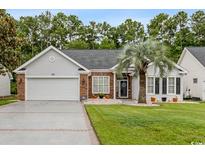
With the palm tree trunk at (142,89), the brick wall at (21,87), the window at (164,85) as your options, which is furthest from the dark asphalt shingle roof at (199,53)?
the brick wall at (21,87)

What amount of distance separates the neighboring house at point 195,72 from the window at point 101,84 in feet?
28.0

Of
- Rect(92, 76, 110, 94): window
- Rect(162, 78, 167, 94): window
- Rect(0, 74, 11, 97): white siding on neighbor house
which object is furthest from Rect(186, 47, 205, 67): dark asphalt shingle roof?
Rect(0, 74, 11, 97): white siding on neighbor house

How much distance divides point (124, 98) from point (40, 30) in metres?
20.2

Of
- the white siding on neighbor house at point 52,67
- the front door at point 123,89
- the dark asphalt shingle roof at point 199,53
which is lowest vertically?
the front door at point 123,89

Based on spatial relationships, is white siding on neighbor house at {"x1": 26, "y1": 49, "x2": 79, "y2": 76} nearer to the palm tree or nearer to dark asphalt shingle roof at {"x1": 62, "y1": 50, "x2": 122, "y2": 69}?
dark asphalt shingle roof at {"x1": 62, "y1": 50, "x2": 122, "y2": 69}

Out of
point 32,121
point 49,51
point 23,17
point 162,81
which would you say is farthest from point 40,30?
point 32,121

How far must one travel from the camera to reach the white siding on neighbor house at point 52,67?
1142 inches

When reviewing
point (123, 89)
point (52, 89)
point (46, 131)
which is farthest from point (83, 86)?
point (46, 131)

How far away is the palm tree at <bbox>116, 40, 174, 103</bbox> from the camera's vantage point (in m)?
25.2

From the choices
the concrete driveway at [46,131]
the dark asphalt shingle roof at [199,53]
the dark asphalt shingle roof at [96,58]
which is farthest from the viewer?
the dark asphalt shingle roof at [199,53]

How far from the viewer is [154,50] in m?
25.3

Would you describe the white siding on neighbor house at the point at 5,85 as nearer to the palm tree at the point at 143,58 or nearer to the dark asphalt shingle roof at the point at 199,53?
the palm tree at the point at 143,58

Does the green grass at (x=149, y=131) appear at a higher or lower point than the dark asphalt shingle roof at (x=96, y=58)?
lower
